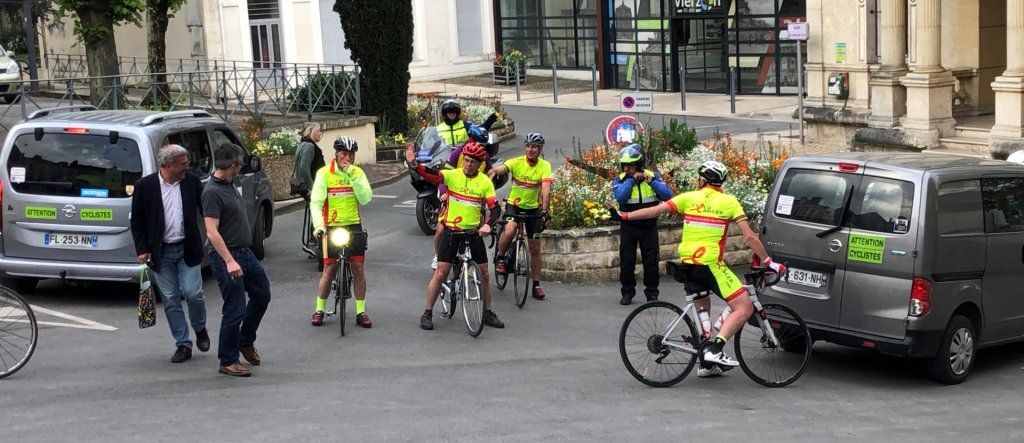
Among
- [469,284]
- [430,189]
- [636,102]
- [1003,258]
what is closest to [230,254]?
[469,284]

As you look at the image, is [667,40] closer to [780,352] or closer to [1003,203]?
[1003,203]

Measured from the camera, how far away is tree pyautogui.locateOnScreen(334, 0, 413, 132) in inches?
992

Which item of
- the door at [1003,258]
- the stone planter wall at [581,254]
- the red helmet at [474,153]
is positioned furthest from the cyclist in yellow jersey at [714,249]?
the stone planter wall at [581,254]

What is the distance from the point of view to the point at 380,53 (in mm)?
25297

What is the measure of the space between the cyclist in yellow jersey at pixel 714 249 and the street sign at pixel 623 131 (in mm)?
7269

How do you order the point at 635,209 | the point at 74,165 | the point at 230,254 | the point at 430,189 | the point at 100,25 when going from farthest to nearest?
the point at 100,25 → the point at 430,189 → the point at 635,209 → the point at 74,165 → the point at 230,254

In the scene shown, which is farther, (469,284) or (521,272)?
(521,272)

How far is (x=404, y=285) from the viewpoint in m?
13.9

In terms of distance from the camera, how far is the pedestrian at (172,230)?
387 inches

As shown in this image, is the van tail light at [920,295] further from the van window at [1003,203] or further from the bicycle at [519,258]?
the bicycle at [519,258]

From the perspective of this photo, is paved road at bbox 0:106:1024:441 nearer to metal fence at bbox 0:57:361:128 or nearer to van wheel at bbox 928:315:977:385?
van wheel at bbox 928:315:977:385

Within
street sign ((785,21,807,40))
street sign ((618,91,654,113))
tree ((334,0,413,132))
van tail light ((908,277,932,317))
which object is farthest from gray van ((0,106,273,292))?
street sign ((785,21,807,40))

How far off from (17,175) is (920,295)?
8139mm

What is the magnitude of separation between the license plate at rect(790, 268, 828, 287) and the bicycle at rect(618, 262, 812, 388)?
42 cm
